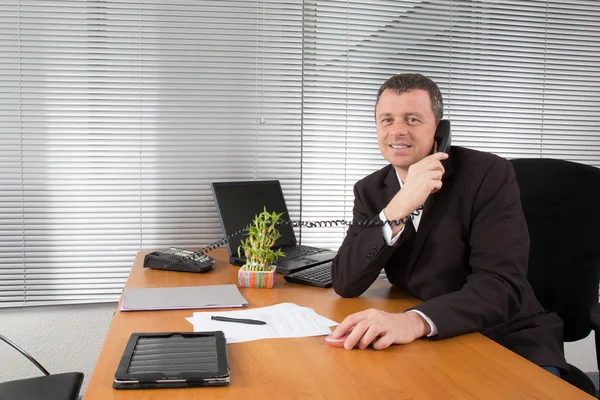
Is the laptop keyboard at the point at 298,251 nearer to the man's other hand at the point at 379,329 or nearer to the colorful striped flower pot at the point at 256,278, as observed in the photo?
the colorful striped flower pot at the point at 256,278

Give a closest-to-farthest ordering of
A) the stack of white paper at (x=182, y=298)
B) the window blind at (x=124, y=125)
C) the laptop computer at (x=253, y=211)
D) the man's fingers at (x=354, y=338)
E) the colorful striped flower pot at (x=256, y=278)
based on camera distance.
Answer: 1. the man's fingers at (x=354, y=338)
2. the stack of white paper at (x=182, y=298)
3. the colorful striped flower pot at (x=256, y=278)
4. the laptop computer at (x=253, y=211)
5. the window blind at (x=124, y=125)

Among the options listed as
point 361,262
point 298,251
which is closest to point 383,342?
point 361,262

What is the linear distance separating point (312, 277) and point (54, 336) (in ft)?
4.48

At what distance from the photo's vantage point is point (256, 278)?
1.93 meters

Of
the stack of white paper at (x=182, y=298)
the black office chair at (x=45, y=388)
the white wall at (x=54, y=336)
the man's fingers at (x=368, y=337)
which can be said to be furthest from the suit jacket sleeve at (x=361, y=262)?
the white wall at (x=54, y=336)

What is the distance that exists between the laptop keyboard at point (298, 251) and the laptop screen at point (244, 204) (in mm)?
68

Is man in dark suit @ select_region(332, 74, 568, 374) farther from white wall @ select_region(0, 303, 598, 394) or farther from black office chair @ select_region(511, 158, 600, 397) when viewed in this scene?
white wall @ select_region(0, 303, 598, 394)

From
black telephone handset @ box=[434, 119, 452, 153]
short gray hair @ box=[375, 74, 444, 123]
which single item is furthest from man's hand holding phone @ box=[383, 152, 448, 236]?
short gray hair @ box=[375, 74, 444, 123]

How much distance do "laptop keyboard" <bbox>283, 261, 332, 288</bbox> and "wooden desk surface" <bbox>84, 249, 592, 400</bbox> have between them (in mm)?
377

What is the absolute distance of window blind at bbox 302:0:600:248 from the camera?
2852mm

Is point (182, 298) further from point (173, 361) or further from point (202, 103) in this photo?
point (202, 103)

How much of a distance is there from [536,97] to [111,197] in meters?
2.26

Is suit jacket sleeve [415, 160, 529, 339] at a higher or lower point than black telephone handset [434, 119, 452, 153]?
lower

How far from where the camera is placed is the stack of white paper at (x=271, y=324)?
1439 mm
